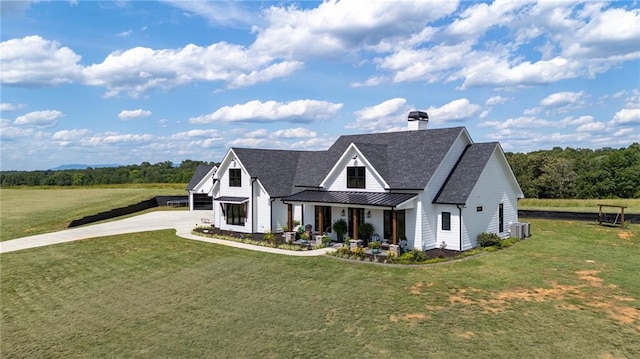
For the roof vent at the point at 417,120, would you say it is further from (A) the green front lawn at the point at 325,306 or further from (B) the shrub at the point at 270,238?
(B) the shrub at the point at 270,238

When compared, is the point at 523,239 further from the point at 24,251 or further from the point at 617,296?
the point at 24,251

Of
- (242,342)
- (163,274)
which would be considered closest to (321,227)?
(163,274)

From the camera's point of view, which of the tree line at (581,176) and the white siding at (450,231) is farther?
the tree line at (581,176)

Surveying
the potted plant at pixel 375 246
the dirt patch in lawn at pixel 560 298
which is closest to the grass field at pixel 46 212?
the potted plant at pixel 375 246

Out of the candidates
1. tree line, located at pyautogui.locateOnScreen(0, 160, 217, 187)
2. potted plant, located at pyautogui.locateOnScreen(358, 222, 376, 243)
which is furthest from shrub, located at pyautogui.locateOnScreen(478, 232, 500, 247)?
tree line, located at pyautogui.locateOnScreen(0, 160, 217, 187)

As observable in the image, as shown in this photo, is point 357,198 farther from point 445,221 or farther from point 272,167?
point 272,167

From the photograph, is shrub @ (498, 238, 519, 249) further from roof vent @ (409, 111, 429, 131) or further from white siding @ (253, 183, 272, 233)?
white siding @ (253, 183, 272, 233)

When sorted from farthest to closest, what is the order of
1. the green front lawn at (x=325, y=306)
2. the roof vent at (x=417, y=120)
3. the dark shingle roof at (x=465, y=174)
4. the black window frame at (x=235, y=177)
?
the black window frame at (x=235, y=177)
the roof vent at (x=417, y=120)
the dark shingle roof at (x=465, y=174)
the green front lawn at (x=325, y=306)
